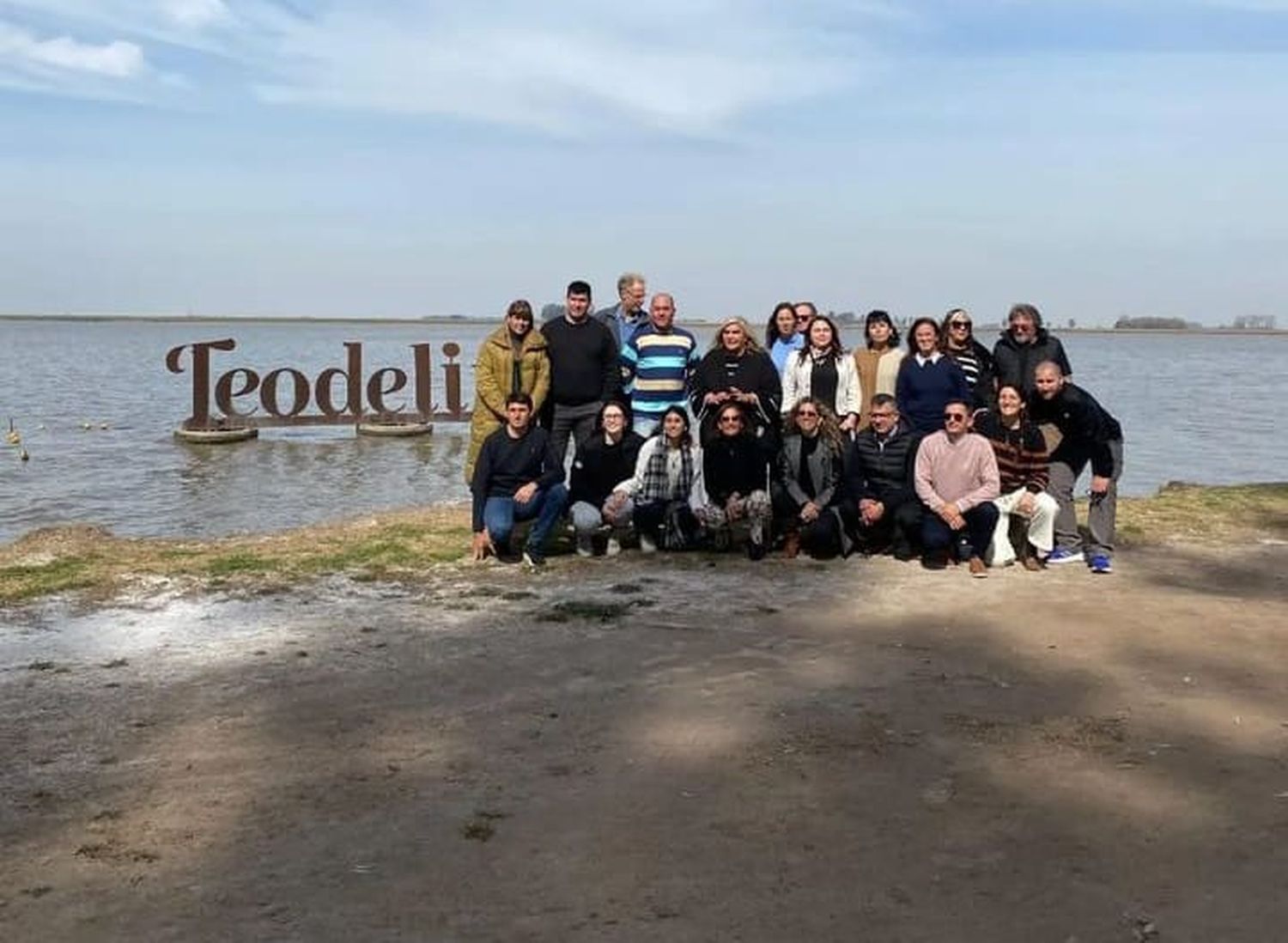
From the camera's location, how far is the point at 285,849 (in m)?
3.55

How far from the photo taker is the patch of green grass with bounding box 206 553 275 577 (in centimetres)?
766

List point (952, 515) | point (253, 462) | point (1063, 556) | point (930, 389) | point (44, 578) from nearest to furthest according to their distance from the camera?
point (44, 578) → point (952, 515) → point (1063, 556) → point (930, 389) → point (253, 462)

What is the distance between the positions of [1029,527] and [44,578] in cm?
631

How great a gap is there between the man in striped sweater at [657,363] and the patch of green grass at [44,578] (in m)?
3.75

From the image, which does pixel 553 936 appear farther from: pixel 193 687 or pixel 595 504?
pixel 595 504

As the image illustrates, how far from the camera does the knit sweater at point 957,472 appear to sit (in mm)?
7562

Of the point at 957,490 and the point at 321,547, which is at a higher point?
the point at 957,490

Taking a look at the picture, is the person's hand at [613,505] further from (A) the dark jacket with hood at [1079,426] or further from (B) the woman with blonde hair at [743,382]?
(A) the dark jacket with hood at [1079,426]

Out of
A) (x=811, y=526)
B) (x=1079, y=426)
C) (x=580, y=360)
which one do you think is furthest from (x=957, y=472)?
(x=580, y=360)

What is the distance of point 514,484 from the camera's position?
7984mm

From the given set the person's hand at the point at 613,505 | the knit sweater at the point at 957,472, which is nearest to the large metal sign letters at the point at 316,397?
the person's hand at the point at 613,505

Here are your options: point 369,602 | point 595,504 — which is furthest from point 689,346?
point 369,602

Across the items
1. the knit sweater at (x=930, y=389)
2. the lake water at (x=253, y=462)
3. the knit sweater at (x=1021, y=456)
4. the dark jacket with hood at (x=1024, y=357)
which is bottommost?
the lake water at (x=253, y=462)

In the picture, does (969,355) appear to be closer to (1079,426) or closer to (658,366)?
(1079,426)
